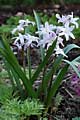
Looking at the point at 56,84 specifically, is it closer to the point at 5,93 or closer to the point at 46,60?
the point at 46,60

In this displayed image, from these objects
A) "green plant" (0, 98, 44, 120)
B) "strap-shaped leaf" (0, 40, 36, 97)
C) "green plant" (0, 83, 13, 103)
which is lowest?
"green plant" (0, 98, 44, 120)

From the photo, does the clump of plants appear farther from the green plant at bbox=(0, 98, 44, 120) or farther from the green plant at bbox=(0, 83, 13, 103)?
the green plant at bbox=(0, 98, 44, 120)

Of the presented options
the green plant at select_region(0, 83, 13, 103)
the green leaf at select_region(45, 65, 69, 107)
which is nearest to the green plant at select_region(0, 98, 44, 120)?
the green plant at select_region(0, 83, 13, 103)

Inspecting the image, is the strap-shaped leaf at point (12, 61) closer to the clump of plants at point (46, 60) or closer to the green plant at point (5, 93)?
the clump of plants at point (46, 60)

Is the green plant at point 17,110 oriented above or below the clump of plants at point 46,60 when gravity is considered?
below

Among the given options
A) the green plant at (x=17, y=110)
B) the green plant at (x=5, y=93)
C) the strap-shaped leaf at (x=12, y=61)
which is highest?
the strap-shaped leaf at (x=12, y=61)

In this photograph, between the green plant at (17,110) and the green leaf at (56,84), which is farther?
the green leaf at (56,84)

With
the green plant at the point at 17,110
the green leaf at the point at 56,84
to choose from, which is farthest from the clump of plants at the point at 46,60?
the green plant at the point at 17,110

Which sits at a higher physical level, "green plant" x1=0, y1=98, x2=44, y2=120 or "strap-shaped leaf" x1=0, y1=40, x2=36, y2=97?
"strap-shaped leaf" x1=0, y1=40, x2=36, y2=97

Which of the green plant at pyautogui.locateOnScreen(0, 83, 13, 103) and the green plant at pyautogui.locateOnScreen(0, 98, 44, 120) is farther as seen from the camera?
the green plant at pyautogui.locateOnScreen(0, 83, 13, 103)

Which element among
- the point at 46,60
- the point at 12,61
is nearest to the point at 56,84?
the point at 46,60

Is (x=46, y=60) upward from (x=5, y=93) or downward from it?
upward

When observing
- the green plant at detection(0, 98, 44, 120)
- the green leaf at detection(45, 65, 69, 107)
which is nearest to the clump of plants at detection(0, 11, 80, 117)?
the green leaf at detection(45, 65, 69, 107)
